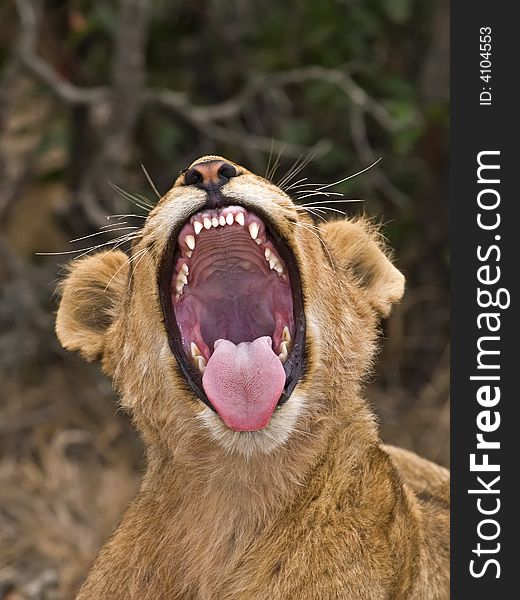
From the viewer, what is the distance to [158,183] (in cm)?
737

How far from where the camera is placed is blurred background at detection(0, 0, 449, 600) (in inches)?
258

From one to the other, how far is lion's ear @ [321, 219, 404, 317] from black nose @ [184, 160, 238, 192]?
626 millimetres

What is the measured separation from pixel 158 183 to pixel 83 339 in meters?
3.54

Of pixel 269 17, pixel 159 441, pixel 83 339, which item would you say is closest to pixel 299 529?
pixel 159 441

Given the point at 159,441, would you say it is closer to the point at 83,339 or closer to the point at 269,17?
the point at 83,339

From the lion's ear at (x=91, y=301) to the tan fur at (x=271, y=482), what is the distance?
21 centimetres

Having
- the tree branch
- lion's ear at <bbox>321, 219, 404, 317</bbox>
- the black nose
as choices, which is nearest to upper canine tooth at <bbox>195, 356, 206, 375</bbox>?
the black nose

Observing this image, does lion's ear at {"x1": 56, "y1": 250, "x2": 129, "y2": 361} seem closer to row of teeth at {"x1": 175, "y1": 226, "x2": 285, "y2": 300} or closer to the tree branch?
row of teeth at {"x1": 175, "y1": 226, "x2": 285, "y2": 300}

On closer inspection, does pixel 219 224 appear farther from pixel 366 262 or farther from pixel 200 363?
pixel 366 262

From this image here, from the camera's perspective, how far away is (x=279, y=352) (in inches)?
139

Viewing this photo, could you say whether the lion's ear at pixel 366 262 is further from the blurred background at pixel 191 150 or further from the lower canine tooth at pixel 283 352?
the blurred background at pixel 191 150

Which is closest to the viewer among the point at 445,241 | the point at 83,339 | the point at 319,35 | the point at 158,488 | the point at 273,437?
the point at 273,437

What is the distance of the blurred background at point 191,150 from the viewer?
654cm

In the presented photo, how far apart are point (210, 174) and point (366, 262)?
2.87 ft
